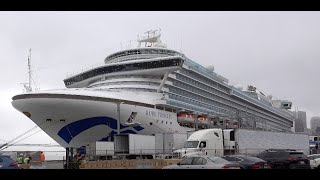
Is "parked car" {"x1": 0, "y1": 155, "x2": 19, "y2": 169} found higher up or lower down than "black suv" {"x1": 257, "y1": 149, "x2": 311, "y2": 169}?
higher up

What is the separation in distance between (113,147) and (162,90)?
12.3 metres

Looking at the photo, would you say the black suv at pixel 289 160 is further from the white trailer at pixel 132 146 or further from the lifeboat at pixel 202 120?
the lifeboat at pixel 202 120

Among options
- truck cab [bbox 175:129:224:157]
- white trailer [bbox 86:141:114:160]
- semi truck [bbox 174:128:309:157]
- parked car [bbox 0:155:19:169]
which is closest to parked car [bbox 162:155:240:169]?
parked car [bbox 0:155:19:169]

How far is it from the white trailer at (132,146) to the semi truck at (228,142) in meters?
3.92

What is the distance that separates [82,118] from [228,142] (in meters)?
13.6

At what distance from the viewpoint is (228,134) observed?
30312 millimetres

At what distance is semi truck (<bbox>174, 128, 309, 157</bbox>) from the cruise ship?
8.41m

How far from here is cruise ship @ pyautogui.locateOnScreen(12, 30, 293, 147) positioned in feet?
115

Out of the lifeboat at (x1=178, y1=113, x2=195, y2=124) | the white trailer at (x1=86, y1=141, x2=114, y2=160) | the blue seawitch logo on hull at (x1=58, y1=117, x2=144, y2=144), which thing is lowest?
the white trailer at (x1=86, y1=141, x2=114, y2=160)

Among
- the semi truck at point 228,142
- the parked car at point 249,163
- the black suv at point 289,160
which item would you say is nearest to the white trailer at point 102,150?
the semi truck at point 228,142

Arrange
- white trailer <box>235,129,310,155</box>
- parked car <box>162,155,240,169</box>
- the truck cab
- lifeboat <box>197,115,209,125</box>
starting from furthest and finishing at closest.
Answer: lifeboat <box>197,115,209,125</box> → white trailer <box>235,129,310,155</box> → the truck cab → parked car <box>162,155,240,169</box>

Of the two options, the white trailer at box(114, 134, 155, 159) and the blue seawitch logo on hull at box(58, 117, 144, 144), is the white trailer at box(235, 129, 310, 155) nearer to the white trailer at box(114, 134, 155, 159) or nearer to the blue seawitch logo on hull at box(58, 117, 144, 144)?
the white trailer at box(114, 134, 155, 159)

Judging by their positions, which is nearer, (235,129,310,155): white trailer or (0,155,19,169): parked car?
(0,155,19,169): parked car
